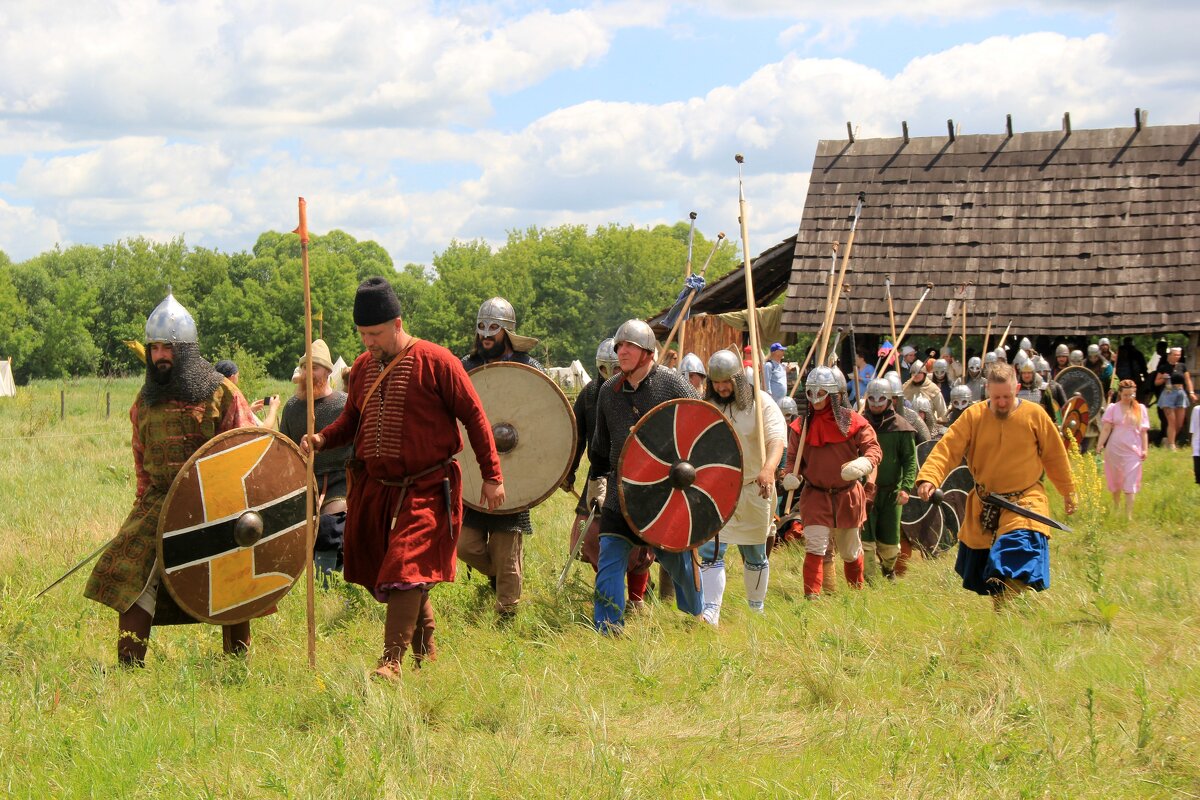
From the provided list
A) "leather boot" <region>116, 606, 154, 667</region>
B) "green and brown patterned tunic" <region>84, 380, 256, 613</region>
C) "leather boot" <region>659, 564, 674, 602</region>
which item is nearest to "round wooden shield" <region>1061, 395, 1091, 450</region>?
"leather boot" <region>659, 564, 674, 602</region>

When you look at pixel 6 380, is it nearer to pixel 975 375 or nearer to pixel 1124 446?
pixel 975 375

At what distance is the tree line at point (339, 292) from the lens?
2435 inches

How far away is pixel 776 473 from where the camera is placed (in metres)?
6.59

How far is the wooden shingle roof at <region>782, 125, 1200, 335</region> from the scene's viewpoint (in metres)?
17.7

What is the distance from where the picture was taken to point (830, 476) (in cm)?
738

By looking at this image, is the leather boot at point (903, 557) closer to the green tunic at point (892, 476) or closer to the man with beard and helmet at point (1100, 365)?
the green tunic at point (892, 476)

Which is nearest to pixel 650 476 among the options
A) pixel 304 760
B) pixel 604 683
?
pixel 604 683

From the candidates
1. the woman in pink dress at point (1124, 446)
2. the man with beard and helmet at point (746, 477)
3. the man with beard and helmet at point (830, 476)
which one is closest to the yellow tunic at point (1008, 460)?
the man with beard and helmet at point (746, 477)

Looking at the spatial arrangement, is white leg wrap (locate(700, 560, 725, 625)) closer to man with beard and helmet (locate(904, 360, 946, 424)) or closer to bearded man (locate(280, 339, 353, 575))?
bearded man (locate(280, 339, 353, 575))

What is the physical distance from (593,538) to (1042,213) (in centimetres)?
1416

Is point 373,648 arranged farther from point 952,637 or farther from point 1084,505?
point 1084,505

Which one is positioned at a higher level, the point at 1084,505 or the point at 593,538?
the point at 593,538

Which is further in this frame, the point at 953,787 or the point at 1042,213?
the point at 1042,213

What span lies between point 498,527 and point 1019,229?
46.6 ft
